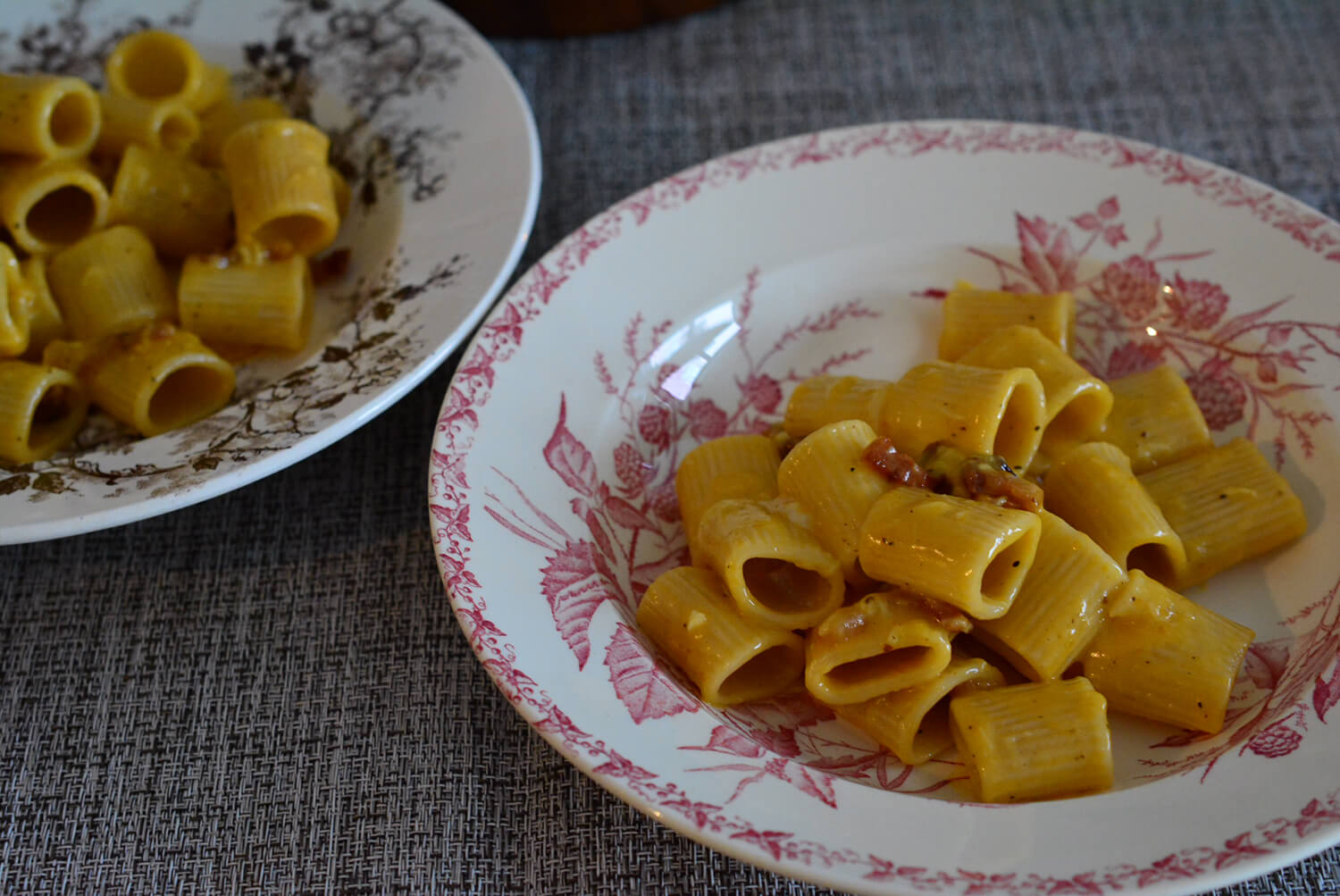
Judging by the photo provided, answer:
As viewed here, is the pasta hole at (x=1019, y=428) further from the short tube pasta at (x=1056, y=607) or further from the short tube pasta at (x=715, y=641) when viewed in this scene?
the short tube pasta at (x=715, y=641)

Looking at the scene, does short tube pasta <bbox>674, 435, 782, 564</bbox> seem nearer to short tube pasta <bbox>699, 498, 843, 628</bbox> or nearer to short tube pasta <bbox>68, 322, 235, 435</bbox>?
short tube pasta <bbox>699, 498, 843, 628</bbox>

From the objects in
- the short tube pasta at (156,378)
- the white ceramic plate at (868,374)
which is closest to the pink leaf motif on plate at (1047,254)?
the white ceramic plate at (868,374)

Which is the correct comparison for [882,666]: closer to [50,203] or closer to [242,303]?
[242,303]

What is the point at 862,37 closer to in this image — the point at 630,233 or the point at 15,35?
the point at 630,233

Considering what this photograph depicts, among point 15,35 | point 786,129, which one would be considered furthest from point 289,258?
point 786,129

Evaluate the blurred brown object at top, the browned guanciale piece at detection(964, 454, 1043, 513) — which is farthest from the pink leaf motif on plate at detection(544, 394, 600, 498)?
the blurred brown object at top

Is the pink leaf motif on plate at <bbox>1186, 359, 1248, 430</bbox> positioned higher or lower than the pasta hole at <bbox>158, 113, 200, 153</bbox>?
higher
